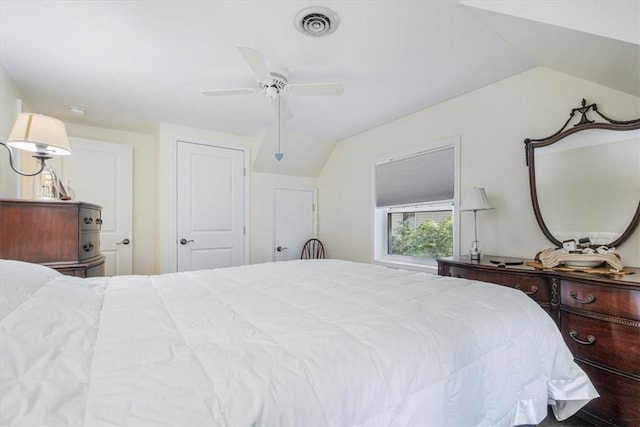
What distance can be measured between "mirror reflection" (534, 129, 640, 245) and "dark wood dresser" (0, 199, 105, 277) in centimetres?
331

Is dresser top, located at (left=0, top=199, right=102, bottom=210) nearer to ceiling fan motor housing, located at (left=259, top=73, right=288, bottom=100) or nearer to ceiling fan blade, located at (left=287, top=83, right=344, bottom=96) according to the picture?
ceiling fan motor housing, located at (left=259, top=73, right=288, bottom=100)

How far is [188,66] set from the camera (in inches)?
87.4

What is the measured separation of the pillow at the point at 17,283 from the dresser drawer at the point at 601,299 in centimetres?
241

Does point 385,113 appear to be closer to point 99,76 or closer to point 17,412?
point 99,76

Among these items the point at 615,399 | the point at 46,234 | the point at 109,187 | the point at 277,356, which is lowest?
the point at 615,399

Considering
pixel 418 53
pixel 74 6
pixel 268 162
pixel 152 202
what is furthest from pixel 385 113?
pixel 152 202

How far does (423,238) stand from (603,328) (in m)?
1.78

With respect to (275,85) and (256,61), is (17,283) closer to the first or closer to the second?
(256,61)

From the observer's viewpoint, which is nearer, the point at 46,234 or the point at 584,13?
the point at 584,13

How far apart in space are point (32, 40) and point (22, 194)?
1.67 m

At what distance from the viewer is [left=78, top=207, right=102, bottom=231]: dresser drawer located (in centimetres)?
199

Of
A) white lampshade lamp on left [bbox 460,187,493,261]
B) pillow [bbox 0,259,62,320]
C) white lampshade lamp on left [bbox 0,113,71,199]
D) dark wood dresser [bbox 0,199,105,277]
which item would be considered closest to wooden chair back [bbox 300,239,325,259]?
white lampshade lamp on left [bbox 460,187,493,261]

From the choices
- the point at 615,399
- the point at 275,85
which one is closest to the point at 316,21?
the point at 275,85

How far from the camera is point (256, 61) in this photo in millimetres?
1794
